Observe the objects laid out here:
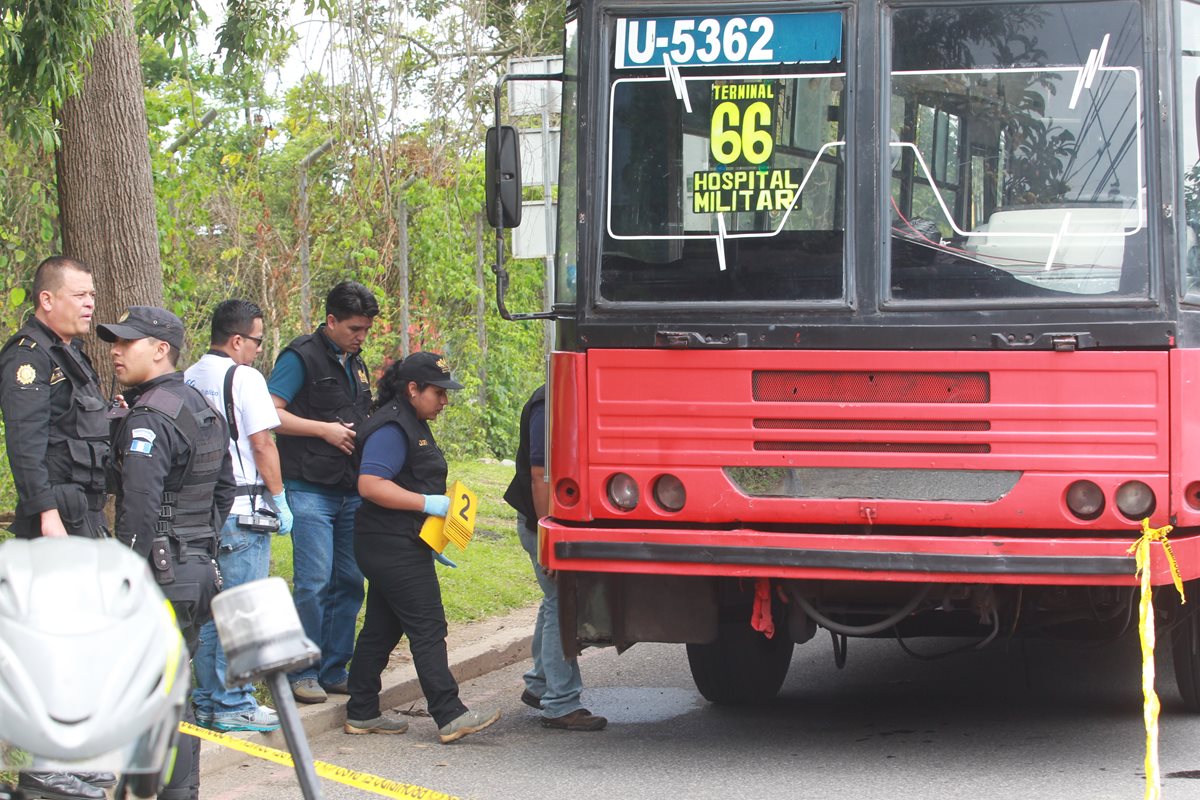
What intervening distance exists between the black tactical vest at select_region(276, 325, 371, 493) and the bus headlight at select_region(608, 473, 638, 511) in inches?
66.5

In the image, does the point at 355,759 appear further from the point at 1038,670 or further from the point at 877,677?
the point at 1038,670

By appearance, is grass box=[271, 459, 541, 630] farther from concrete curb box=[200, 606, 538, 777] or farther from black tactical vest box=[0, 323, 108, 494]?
black tactical vest box=[0, 323, 108, 494]

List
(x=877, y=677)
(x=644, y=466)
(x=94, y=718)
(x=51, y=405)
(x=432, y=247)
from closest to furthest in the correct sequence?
1. (x=94, y=718)
2. (x=51, y=405)
3. (x=644, y=466)
4. (x=877, y=677)
5. (x=432, y=247)

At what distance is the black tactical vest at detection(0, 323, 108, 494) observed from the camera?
18.6ft

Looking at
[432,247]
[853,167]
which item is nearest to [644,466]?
[853,167]

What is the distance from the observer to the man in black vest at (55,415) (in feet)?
18.0

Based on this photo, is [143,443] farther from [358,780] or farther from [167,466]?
[358,780]

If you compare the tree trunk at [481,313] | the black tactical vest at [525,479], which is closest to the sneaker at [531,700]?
the black tactical vest at [525,479]

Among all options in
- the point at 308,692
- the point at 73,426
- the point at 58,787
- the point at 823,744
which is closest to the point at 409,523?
the point at 308,692

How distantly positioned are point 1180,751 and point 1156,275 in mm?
1969

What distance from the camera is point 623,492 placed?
608 cm

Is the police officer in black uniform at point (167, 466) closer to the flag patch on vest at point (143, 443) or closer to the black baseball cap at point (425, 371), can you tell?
the flag patch on vest at point (143, 443)

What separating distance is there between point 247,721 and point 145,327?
2.02 m

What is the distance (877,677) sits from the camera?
27.0 ft
